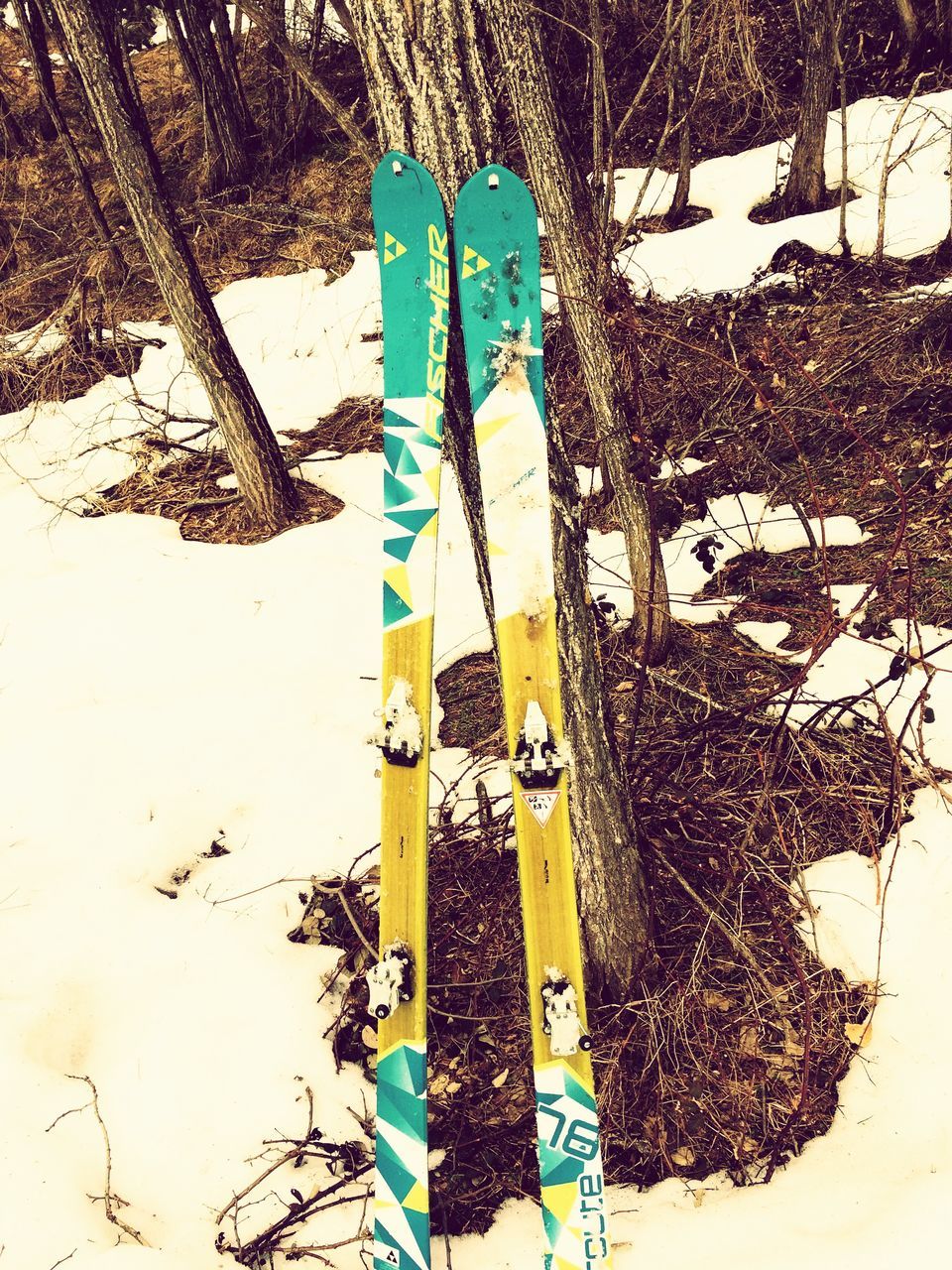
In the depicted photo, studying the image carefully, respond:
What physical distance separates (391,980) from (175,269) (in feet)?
12.2

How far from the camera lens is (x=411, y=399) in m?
1.73

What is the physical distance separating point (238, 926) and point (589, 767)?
109cm

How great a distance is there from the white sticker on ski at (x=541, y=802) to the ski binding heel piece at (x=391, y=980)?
0.36 m

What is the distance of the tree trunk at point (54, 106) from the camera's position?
6758mm

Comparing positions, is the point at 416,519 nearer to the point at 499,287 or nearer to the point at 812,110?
the point at 499,287

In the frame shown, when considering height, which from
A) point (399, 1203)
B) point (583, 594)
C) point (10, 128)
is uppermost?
point (10, 128)

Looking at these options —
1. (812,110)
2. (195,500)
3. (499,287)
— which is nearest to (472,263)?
(499,287)

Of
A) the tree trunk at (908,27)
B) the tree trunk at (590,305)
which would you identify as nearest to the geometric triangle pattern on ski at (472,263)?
the tree trunk at (590,305)

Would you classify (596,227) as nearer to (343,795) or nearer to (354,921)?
(343,795)

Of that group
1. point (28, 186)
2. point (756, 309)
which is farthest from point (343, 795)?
point (28, 186)

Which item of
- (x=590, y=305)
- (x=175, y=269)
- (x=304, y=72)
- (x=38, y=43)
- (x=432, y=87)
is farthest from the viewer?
(x=38, y=43)

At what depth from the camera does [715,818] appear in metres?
2.24

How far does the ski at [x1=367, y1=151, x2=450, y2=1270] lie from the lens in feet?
5.26

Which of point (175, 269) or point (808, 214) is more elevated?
point (175, 269)
